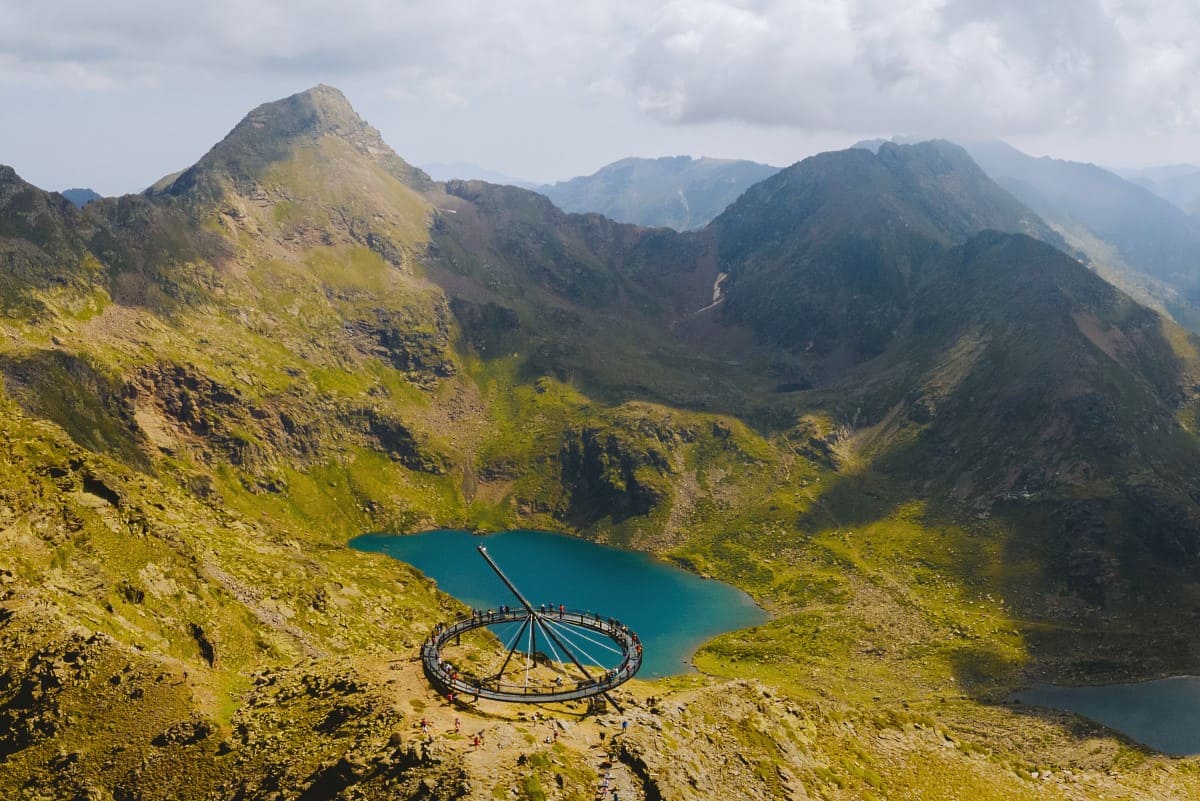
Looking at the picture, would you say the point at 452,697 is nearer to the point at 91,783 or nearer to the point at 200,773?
the point at 200,773

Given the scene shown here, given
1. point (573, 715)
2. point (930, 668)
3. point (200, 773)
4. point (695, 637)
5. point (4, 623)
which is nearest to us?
point (200, 773)

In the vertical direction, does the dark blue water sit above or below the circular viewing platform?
below

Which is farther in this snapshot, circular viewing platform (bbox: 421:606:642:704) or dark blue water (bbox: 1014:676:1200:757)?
dark blue water (bbox: 1014:676:1200:757)

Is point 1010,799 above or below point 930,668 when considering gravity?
above

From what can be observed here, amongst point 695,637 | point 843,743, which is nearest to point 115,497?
point 843,743

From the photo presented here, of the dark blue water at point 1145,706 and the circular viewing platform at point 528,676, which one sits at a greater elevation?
the circular viewing platform at point 528,676

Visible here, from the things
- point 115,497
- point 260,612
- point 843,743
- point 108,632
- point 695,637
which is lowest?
point 695,637

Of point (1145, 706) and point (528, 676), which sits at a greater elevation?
point (528, 676)

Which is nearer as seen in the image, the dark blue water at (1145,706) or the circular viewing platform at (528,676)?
the circular viewing platform at (528,676)
